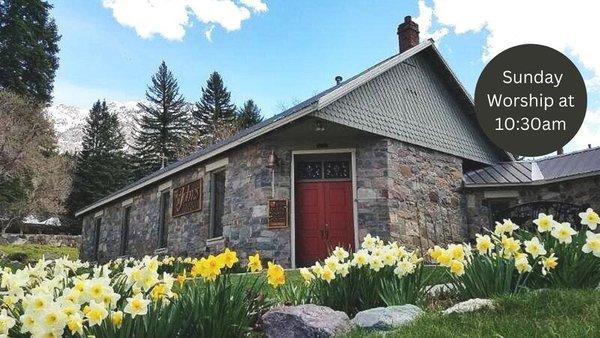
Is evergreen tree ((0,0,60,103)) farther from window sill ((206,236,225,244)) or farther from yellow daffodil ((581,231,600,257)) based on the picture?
yellow daffodil ((581,231,600,257))

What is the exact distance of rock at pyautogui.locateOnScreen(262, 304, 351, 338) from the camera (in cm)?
373

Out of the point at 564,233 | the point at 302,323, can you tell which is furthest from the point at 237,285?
the point at 564,233

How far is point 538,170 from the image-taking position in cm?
1578

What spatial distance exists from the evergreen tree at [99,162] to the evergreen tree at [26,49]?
21.6ft

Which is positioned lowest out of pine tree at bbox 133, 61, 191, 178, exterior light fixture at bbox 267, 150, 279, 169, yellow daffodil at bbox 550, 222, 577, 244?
yellow daffodil at bbox 550, 222, 577, 244

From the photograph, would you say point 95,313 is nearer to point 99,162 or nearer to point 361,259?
point 361,259

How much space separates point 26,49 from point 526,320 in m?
37.5

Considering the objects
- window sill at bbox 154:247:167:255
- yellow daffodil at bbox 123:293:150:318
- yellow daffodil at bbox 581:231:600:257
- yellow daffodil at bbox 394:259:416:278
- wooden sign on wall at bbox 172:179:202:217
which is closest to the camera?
yellow daffodil at bbox 123:293:150:318

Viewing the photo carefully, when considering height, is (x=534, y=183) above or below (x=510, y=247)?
above

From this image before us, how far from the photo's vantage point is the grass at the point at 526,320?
323 cm

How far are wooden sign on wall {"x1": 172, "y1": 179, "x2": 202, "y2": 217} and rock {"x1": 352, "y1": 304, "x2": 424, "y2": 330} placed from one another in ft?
35.6

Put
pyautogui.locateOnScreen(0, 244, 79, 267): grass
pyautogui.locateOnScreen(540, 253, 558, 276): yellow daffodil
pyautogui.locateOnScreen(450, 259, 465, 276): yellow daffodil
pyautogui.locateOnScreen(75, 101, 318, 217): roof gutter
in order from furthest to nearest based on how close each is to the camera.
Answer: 1. pyautogui.locateOnScreen(0, 244, 79, 267): grass
2. pyautogui.locateOnScreen(75, 101, 318, 217): roof gutter
3. pyautogui.locateOnScreen(450, 259, 465, 276): yellow daffodil
4. pyautogui.locateOnScreen(540, 253, 558, 276): yellow daffodil

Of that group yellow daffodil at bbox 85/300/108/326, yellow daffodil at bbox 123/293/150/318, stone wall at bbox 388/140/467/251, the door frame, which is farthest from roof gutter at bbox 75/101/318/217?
yellow daffodil at bbox 85/300/108/326

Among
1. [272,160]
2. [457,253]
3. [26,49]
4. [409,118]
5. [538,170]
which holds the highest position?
[26,49]
